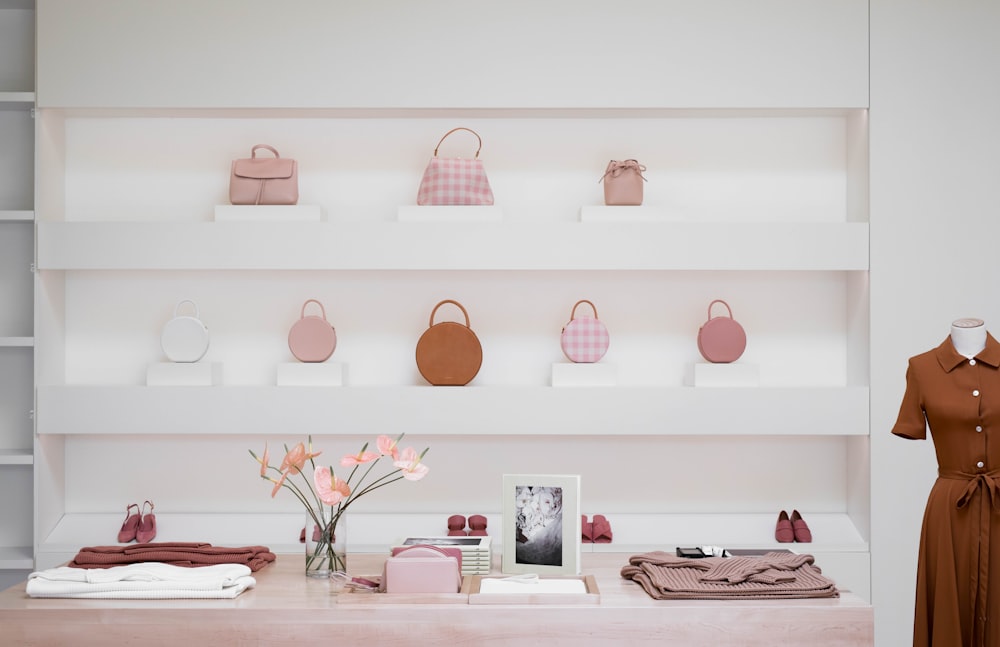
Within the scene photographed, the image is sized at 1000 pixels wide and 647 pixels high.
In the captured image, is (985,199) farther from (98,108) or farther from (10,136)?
(10,136)

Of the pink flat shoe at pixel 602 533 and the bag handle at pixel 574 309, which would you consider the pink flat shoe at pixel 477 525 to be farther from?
the bag handle at pixel 574 309

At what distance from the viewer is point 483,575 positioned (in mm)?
2348

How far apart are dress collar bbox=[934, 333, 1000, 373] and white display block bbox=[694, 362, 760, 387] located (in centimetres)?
87

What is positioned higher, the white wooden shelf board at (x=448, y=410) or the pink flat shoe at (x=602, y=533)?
the white wooden shelf board at (x=448, y=410)

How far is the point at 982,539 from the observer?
2.52m

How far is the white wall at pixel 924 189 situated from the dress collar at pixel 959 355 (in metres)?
0.76

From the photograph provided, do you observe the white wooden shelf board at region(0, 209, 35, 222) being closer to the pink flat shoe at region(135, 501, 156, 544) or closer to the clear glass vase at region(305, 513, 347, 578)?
the pink flat shoe at region(135, 501, 156, 544)

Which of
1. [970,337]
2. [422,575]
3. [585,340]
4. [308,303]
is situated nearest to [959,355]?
[970,337]

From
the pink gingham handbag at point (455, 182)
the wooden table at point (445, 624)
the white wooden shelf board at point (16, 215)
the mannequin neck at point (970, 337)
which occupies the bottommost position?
the wooden table at point (445, 624)

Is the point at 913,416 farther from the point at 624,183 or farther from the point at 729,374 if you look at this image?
the point at 624,183

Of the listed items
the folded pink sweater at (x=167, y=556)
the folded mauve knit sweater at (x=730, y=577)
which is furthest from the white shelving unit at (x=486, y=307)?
the folded mauve knit sweater at (x=730, y=577)

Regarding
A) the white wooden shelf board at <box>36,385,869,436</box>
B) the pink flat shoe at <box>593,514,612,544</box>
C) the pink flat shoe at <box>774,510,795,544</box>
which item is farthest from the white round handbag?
the pink flat shoe at <box>774,510,795,544</box>

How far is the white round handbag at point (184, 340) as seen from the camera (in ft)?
11.4

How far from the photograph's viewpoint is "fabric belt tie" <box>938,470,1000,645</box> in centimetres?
251
